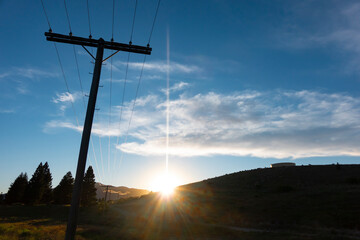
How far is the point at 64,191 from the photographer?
7475 centimetres

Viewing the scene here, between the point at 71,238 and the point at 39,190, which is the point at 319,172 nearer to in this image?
the point at 71,238

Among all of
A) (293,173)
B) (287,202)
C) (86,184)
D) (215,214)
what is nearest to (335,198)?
(287,202)

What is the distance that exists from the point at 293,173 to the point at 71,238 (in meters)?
83.0

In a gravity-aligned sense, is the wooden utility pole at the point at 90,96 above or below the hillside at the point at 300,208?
above

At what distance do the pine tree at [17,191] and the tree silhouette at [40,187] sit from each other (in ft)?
17.4

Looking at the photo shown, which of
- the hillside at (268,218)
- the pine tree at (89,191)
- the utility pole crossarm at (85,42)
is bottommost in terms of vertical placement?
the hillside at (268,218)

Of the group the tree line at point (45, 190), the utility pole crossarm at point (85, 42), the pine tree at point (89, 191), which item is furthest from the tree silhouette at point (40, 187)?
the utility pole crossarm at point (85, 42)

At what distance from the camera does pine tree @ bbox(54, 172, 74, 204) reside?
73562mm

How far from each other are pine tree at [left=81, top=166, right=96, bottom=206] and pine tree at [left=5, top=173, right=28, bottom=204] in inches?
902

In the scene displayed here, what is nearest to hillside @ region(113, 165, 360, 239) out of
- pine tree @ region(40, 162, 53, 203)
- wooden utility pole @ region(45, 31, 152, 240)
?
wooden utility pole @ region(45, 31, 152, 240)

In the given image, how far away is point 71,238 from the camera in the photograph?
402 inches

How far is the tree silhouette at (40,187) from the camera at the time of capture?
71.7 metres

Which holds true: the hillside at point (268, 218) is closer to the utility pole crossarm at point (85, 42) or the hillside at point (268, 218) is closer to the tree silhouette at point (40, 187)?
the utility pole crossarm at point (85, 42)

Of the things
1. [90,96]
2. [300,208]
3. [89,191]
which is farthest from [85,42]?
[89,191]
